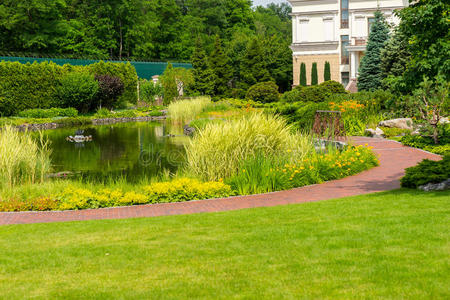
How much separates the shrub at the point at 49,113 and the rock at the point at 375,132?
2177 centimetres

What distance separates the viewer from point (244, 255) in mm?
6078

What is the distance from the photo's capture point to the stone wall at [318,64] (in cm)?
5034

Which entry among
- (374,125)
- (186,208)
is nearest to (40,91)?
(374,125)

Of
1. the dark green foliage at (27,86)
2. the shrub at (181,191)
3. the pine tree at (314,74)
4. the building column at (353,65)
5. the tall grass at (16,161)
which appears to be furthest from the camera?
the pine tree at (314,74)

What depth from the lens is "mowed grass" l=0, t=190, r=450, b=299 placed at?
497 centimetres

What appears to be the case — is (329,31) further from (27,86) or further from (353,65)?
(27,86)

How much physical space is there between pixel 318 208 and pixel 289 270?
137 inches

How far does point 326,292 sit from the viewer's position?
4777 mm

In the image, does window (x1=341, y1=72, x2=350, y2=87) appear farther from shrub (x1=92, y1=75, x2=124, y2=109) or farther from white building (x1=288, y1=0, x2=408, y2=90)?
shrub (x1=92, y1=75, x2=124, y2=109)

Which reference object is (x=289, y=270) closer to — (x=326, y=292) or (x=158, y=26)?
(x=326, y=292)

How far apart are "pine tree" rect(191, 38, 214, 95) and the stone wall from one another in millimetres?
8700

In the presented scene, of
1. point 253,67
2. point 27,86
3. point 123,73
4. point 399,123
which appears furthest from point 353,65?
point 399,123

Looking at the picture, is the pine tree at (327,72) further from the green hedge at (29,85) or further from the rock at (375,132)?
the rock at (375,132)

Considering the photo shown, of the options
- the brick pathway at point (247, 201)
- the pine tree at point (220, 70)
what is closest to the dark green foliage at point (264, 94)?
the pine tree at point (220, 70)
